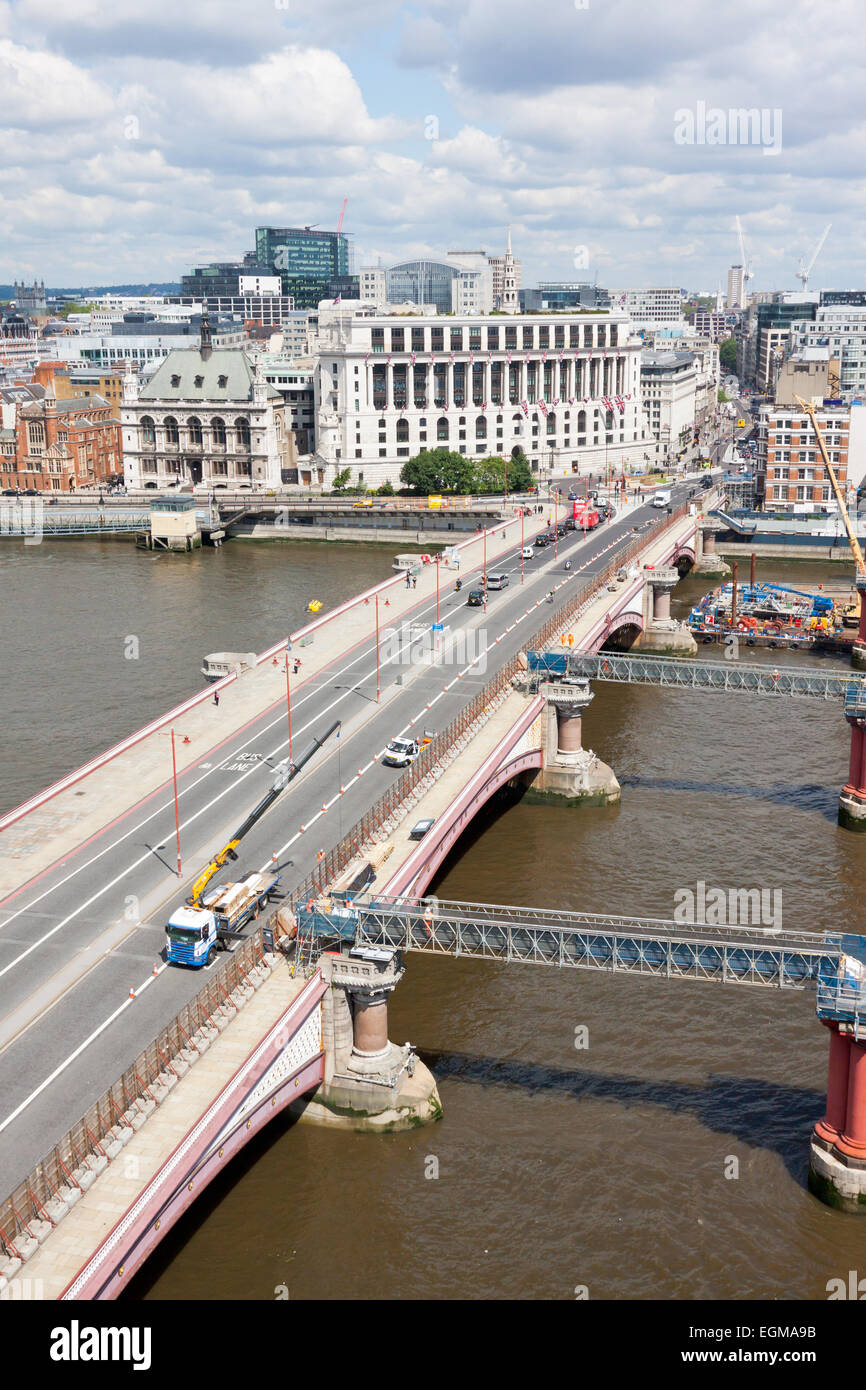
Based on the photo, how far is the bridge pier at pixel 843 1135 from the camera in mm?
38750

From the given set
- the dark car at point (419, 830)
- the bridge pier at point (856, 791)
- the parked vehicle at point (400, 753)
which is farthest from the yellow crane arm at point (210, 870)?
the bridge pier at point (856, 791)

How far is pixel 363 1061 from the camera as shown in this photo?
43.2m

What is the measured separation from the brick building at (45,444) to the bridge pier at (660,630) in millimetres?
90397

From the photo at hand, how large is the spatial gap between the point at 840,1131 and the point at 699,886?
783 inches

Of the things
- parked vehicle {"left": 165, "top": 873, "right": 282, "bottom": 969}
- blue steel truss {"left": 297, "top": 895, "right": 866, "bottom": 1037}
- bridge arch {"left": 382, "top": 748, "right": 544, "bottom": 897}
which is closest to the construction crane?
parked vehicle {"left": 165, "top": 873, "right": 282, "bottom": 969}

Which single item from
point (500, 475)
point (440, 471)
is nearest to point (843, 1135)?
point (440, 471)

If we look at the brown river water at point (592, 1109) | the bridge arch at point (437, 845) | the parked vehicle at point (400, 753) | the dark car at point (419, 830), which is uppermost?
the parked vehicle at point (400, 753)

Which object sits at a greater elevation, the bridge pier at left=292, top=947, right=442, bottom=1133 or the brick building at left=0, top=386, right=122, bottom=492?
the brick building at left=0, top=386, right=122, bottom=492

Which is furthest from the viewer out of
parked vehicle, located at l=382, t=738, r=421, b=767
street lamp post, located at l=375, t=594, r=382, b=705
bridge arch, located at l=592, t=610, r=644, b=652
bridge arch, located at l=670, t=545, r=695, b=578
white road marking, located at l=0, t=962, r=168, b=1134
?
bridge arch, located at l=670, t=545, r=695, b=578

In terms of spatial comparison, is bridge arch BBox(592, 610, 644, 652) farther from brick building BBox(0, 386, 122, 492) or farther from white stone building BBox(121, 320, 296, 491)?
brick building BBox(0, 386, 122, 492)

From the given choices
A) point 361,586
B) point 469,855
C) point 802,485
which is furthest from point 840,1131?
point 802,485

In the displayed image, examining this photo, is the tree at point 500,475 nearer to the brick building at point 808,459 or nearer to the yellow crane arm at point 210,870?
the brick building at point 808,459

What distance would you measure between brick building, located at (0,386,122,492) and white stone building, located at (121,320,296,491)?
6.99 m

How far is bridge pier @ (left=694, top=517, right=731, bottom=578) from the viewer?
13012cm
